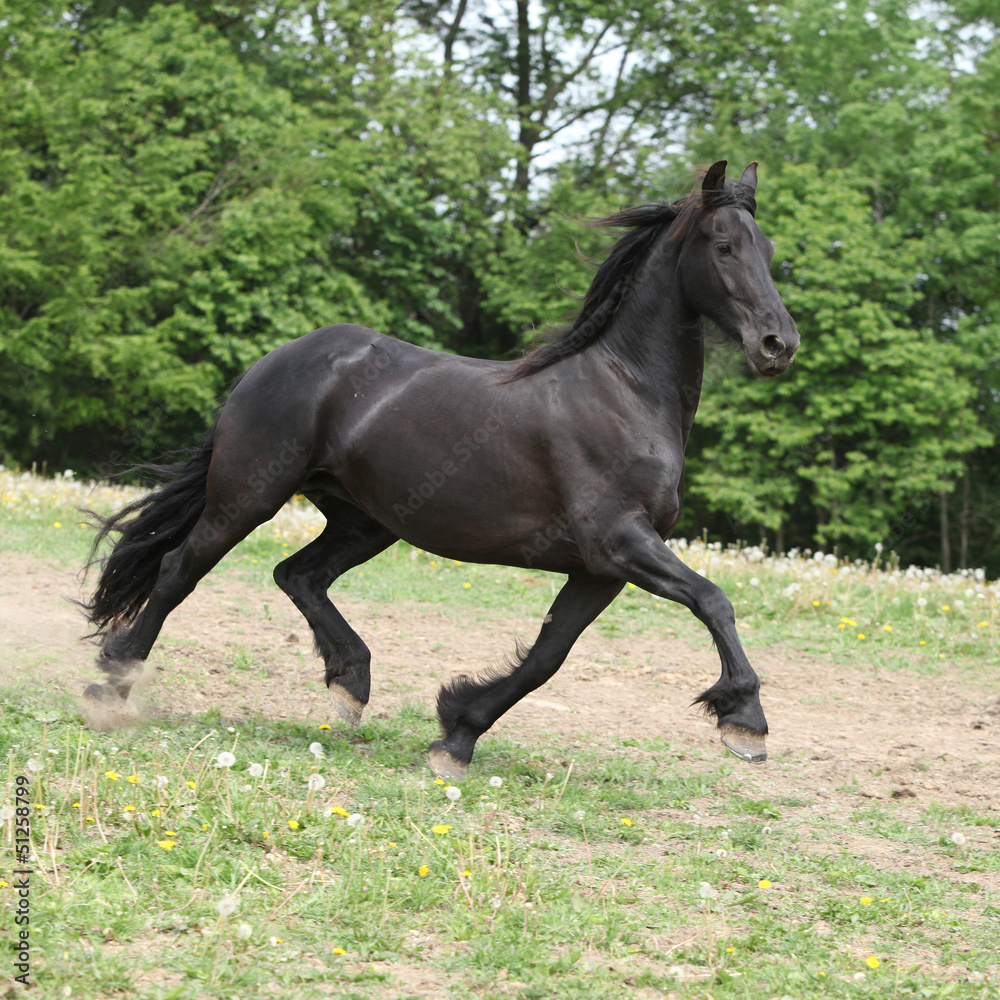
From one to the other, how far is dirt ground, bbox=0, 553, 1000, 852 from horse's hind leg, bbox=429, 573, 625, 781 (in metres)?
0.93

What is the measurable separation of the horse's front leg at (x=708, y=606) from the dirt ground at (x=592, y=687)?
77 centimetres

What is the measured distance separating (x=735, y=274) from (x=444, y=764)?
8.17 ft

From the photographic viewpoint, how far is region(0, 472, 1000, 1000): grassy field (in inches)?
118

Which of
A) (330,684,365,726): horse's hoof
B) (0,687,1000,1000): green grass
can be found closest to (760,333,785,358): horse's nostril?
(0,687,1000,1000): green grass

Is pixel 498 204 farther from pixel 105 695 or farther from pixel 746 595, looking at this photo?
pixel 105 695

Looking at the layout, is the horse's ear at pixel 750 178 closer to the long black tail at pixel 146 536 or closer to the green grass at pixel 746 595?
the long black tail at pixel 146 536

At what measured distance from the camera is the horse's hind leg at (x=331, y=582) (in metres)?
5.68

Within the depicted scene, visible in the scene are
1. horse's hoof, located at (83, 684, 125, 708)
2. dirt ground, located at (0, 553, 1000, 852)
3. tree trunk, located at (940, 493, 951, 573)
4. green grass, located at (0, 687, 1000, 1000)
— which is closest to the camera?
green grass, located at (0, 687, 1000, 1000)

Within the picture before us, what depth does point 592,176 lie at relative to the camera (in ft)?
94.3

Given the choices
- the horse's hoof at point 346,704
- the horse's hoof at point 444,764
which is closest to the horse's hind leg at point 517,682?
the horse's hoof at point 444,764

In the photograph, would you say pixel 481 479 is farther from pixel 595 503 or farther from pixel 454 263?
pixel 454 263

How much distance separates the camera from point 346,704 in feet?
18.6

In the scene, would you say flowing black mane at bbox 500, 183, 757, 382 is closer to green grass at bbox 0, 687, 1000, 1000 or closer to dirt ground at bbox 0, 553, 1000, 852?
green grass at bbox 0, 687, 1000, 1000

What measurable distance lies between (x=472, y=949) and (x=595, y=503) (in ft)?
6.80
